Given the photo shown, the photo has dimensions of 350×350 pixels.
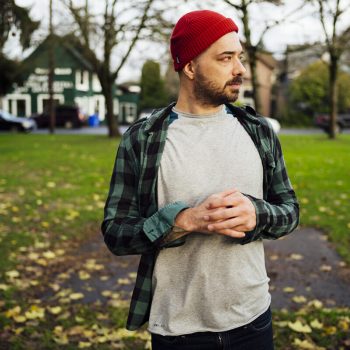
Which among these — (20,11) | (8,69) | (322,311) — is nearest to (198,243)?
(322,311)

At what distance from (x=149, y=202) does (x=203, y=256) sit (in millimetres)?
289

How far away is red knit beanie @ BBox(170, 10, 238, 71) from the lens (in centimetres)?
181

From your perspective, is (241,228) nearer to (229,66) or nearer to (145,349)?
(229,66)

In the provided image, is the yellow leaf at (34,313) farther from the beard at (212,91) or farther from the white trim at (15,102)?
the white trim at (15,102)

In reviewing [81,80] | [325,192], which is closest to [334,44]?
[325,192]

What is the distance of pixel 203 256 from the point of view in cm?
183

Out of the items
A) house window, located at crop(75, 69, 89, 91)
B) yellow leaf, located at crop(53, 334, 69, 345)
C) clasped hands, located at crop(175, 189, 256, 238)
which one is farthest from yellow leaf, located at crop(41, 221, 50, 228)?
house window, located at crop(75, 69, 89, 91)

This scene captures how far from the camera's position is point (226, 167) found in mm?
1838

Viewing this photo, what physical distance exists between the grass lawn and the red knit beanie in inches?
111

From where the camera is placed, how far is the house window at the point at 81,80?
153 ft

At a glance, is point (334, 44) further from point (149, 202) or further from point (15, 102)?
point (15, 102)

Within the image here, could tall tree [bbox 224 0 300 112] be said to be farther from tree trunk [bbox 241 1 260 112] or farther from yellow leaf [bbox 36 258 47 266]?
yellow leaf [bbox 36 258 47 266]

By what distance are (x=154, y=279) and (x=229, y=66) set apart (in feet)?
2.82

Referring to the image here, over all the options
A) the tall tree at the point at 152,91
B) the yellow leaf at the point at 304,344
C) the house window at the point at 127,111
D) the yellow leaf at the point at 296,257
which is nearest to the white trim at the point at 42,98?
the house window at the point at 127,111
